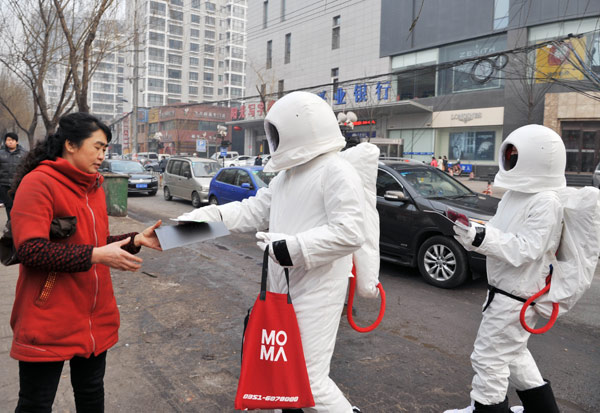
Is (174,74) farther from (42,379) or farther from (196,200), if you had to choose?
(42,379)

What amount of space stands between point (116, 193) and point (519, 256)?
1072cm

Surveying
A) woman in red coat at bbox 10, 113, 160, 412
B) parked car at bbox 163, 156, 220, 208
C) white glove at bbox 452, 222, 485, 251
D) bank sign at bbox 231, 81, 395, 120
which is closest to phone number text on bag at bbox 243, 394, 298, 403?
woman in red coat at bbox 10, 113, 160, 412

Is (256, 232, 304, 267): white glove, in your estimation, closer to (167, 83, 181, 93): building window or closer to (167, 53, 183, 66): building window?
(167, 83, 181, 93): building window

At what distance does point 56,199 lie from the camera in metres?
1.89

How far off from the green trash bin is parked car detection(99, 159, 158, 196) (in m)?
5.95

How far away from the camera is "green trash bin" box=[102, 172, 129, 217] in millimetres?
11359

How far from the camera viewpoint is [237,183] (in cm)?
1158

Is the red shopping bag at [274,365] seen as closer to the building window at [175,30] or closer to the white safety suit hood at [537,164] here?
the white safety suit hood at [537,164]

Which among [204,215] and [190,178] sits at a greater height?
[204,215]

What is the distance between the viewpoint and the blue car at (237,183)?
11.0m

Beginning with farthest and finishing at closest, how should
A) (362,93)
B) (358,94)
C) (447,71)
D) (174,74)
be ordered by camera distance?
(174,74) < (358,94) < (362,93) < (447,71)

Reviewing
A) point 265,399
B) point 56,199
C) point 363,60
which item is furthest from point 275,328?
point 363,60

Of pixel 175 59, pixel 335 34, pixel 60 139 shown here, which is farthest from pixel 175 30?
pixel 60 139

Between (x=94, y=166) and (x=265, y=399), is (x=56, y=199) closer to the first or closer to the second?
(x=94, y=166)
